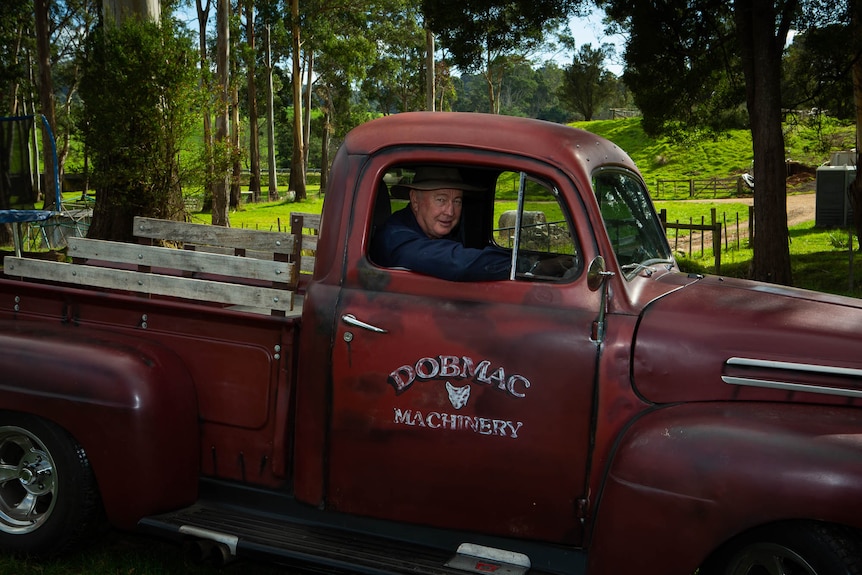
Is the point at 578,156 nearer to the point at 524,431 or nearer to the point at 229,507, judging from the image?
the point at 524,431

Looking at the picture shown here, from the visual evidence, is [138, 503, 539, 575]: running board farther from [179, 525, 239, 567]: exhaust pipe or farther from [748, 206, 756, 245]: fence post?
[748, 206, 756, 245]: fence post

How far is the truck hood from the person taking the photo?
3070 millimetres

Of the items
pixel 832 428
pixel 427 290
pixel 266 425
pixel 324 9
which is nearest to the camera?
pixel 832 428

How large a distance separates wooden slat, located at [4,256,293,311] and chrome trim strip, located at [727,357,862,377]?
181cm

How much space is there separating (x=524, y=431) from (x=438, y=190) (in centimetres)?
114

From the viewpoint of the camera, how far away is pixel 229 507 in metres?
3.88

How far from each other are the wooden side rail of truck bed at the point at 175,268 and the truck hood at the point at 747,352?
60.0 inches

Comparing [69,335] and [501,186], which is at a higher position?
[501,186]

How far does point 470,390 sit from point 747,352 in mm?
1008

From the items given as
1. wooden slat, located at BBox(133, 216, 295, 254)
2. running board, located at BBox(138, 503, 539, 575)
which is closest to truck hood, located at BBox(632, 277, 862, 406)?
running board, located at BBox(138, 503, 539, 575)

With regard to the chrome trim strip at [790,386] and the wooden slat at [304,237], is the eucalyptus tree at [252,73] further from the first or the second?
the chrome trim strip at [790,386]

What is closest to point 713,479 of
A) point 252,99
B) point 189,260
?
point 189,260

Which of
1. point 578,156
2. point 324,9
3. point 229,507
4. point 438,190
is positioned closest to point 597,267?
point 578,156

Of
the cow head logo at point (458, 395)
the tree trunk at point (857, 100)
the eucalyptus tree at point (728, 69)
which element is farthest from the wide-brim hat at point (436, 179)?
the tree trunk at point (857, 100)
